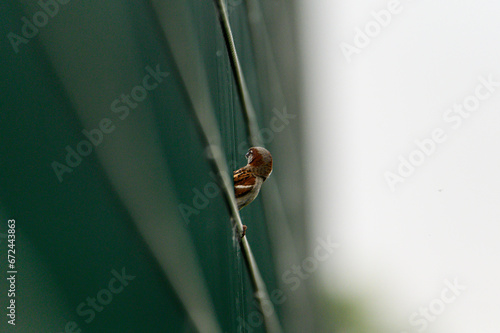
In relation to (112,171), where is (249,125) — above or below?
above

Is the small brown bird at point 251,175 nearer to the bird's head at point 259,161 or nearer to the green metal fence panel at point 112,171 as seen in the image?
the bird's head at point 259,161

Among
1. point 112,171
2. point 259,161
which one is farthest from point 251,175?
point 112,171

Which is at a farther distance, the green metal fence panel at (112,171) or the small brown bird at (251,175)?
the small brown bird at (251,175)

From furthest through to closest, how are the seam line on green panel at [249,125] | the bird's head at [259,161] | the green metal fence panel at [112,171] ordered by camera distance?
the bird's head at [259,161], the seam line on green panel at [249,125], the green metal fence panel at [112,171]

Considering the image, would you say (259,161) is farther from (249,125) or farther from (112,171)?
(112,171)

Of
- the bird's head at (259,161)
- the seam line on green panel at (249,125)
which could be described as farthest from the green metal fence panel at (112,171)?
the bird's head at (259,161)


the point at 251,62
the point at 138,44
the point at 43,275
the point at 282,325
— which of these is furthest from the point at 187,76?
the point at 282,325

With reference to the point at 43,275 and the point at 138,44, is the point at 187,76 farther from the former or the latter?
the point at 43,275

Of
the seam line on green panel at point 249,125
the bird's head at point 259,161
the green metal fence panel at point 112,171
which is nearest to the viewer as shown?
the green metal fence panel at point 112,171
